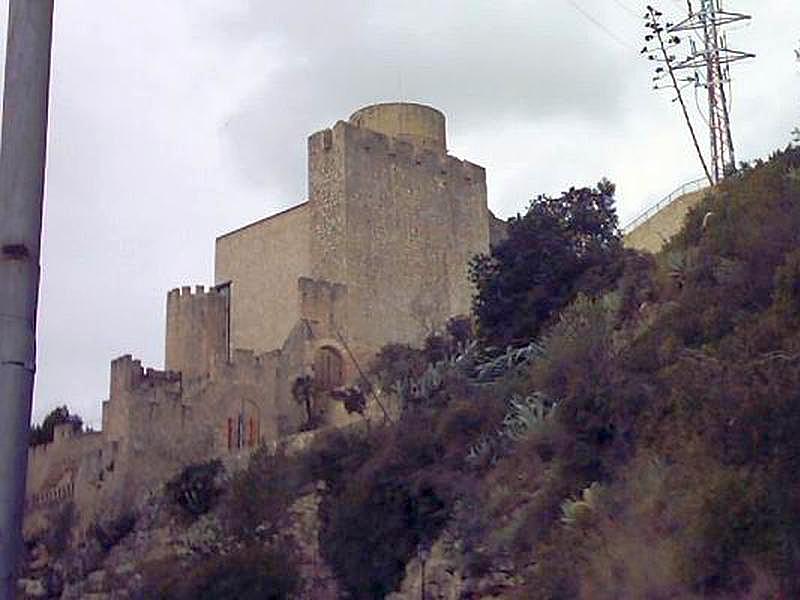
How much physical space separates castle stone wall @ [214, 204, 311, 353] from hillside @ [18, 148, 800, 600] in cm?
547

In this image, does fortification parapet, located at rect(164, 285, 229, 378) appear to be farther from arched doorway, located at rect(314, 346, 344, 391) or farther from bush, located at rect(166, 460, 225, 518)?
bush, located at rect(166, 460, 225, 518)

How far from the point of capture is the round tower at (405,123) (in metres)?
41.0

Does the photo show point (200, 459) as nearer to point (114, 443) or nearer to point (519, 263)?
point (114, 443)

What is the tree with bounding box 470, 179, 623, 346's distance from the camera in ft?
89.4

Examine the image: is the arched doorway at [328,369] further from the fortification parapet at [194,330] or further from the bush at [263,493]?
the bush at [263,493]

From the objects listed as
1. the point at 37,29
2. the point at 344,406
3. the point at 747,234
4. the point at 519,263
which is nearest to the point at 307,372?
the point at 344,406

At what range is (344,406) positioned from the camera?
102 ft

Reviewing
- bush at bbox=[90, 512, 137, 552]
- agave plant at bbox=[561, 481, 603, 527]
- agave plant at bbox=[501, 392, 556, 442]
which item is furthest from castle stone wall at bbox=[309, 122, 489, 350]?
agave plant at bbox=[561, 481, 603, 527]

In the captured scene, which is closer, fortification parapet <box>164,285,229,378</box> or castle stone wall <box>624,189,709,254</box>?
castle stone wall <box>624,189,709,254</box>

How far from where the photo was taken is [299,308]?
35562mm

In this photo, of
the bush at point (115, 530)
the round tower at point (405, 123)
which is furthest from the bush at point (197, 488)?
the round tower at point (405, 123)

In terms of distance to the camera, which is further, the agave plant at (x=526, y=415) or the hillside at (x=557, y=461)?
the agave plant at (x=526, y=415)

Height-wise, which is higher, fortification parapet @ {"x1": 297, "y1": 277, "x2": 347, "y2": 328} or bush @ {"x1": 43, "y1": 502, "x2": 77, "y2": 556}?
fortification parapet @ {"x1": 297, "y1": 277, "x2": 347, "y2": 328}

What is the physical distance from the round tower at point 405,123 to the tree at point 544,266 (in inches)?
470
